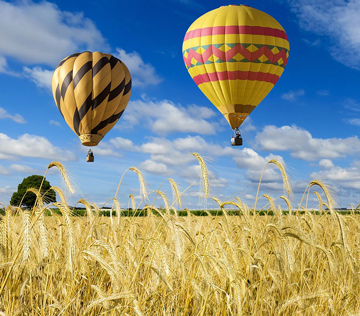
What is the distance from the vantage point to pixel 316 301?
409 centimetres

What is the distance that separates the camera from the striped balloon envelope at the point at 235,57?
2028cm

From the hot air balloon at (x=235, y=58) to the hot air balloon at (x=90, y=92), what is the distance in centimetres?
416

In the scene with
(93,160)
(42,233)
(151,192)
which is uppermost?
(93,160)

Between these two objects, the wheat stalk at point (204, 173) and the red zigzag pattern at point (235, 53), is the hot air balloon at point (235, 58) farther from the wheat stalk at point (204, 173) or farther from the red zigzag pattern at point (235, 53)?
the wheat stalk at point (204, 173)

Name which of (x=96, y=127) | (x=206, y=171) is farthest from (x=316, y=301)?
(x=96, y=127)

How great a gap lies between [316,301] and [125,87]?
18.5m

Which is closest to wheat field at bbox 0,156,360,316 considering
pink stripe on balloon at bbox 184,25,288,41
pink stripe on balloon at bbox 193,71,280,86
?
pink stripe on balloon at bbox 193,71,280,86

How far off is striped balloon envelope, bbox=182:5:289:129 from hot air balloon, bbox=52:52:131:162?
416cm

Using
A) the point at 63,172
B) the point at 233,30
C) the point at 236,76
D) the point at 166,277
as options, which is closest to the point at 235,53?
the point at 236,76

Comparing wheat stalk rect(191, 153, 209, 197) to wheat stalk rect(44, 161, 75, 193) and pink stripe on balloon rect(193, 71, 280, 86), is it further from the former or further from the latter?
pink stripe on balloon rect(193, 71, 280, 86)

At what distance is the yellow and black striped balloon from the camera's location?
19734 mm

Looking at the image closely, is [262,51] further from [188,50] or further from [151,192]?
[151,192]

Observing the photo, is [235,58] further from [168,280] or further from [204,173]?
[168,280]

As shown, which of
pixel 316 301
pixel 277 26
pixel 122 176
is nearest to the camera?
pixel 316 301
